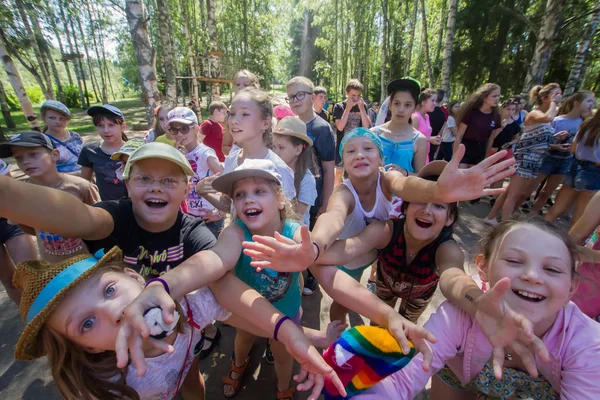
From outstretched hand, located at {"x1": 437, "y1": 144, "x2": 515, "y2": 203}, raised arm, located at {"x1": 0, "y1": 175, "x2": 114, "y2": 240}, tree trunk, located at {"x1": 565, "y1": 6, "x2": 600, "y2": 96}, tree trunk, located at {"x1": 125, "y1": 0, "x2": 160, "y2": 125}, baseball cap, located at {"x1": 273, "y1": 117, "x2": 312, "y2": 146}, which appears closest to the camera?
raised arm, located at {"x1": 0, "y1": 175, "x2": 114, "y2": 240}

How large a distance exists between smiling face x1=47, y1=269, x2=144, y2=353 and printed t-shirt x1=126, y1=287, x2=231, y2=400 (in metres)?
0.25

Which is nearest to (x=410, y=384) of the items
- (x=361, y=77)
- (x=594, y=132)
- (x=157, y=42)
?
(x=594, y=132)

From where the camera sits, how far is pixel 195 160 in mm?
3113

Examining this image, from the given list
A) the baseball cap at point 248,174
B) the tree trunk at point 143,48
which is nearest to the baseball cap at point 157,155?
the baseball cap at point 248,174

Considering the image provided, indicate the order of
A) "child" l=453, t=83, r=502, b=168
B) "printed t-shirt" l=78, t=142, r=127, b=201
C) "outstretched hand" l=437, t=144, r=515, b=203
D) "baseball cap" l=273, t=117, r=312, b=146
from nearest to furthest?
"outstretched hand" l=437, t=144, r=515, b=203
"baseball cap" l=273, t=117, r=312, b=146
"printed t-shirt" l=78, t=142, r=127, b=201
"child" l=453, t=83, r=502, b=168

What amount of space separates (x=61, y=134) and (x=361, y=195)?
4052mm

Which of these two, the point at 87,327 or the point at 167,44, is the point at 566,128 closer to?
the point at 87,327

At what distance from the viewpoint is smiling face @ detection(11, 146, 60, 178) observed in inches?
81.0

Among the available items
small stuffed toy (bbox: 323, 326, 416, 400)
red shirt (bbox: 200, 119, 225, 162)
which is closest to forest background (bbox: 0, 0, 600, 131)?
red shirt (bbox: 200, 119, 225, 162)

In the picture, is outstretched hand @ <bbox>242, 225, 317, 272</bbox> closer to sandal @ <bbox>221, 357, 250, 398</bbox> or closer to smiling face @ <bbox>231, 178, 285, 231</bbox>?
smiling face @ <bbox>231, 178, 285, 231</bbox>

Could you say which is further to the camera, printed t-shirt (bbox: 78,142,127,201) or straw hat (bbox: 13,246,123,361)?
printed t-shirt (bbox: 78,142,127,201)

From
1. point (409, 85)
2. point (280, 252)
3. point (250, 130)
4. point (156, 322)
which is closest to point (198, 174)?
point (250, 130)

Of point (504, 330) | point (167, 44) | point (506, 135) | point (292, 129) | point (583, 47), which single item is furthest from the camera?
point (167, 44)

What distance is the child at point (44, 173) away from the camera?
1.98 m
